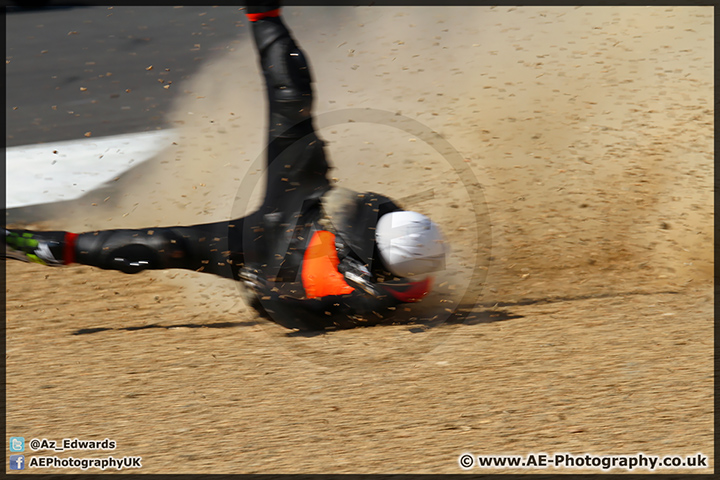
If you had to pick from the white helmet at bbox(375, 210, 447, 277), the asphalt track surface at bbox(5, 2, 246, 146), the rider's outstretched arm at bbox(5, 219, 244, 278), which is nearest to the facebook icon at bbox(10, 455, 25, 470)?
the rider's outstretched arm at bbox(5, 219, 244, 278)

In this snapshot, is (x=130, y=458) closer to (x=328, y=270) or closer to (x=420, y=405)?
(x=420, y=405)

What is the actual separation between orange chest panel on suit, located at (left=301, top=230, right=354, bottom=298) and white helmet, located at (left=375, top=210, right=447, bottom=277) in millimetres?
269

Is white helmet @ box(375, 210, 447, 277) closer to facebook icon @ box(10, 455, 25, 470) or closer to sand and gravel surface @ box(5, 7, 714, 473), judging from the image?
sand and gravel surface @ box(5, 7, 714, 473)

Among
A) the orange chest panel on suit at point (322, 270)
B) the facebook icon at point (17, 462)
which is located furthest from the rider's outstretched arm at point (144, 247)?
the facebook icon at point (17, 462)

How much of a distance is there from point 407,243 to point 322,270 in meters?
0.49

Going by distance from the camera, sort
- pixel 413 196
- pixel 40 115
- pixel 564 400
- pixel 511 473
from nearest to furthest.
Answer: pixel 511 473, pixel 564 400, pixel 413 196, pixel 40 115

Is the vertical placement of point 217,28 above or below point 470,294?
above

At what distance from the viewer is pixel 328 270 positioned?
363 centimetres

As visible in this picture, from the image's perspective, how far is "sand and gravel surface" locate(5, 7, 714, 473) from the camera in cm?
273

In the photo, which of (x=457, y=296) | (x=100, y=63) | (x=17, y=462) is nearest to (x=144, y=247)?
(x=17, y=462)

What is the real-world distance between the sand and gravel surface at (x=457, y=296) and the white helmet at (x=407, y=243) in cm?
40

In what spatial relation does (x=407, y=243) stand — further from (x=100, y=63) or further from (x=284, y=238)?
(x=100, y=63)

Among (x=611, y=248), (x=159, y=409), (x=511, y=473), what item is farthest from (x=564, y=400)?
(x=611, y=248)

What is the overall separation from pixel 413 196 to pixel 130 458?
3893 mm
